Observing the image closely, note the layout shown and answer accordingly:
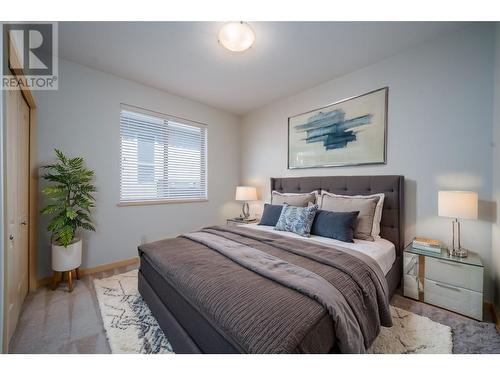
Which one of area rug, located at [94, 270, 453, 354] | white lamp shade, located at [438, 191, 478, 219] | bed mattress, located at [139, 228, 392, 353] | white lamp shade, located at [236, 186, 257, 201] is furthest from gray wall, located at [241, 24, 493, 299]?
white lamp shade, located at [236, 186, 257, 201]

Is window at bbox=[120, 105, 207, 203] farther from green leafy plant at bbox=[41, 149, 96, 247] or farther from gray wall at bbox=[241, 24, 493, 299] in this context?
gray wall at bbox=[241, 24, 493, 299]

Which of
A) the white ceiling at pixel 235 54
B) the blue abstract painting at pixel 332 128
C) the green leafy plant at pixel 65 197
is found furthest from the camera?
the blue abstract painting at pixel 332 128

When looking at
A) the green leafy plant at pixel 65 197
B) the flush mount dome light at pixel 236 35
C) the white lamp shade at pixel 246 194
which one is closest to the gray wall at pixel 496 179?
the flush mount dome light at pixel 236 35

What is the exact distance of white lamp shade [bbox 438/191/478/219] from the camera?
162 cm

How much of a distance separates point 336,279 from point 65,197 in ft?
8.81

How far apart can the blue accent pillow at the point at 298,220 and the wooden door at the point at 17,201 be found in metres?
2.26

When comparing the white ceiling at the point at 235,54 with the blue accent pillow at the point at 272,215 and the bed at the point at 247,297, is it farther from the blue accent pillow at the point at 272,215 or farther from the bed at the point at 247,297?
the blue accent pillow at the point at 272,215

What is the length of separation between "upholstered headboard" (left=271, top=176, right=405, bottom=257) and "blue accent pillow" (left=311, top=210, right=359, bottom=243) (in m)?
0.47

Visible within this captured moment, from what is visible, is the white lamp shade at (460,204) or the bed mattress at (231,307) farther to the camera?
the white lamp shade at (460,204)

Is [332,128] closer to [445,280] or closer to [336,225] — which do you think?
[336,225]

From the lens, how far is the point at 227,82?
2.85m

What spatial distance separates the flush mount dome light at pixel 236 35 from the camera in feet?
5.34

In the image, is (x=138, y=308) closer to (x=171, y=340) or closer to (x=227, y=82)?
(x=171, y=340)
